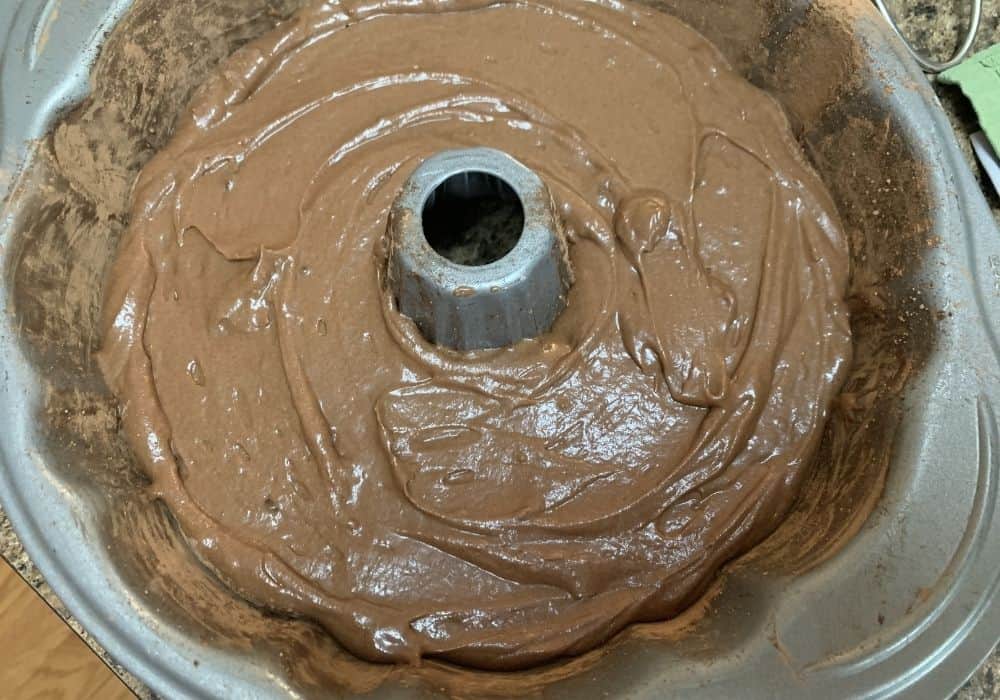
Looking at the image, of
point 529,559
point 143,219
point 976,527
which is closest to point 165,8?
point 143,219

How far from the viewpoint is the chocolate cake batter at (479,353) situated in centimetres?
136

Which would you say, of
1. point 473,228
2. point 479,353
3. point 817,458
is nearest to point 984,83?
point 817,458

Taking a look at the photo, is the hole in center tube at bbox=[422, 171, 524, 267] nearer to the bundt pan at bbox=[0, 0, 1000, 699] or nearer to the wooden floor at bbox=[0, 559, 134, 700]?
the bundt pan at bbox=[0, 0, 1000, 699]

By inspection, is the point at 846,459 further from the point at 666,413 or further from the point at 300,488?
the point at 300,488

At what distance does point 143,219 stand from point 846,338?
1445 mm

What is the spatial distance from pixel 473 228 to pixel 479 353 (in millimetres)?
424

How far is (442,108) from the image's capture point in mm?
1697

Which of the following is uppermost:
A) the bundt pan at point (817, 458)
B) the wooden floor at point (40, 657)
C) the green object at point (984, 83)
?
the green object at point (984, 83)

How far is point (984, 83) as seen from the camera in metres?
1.77

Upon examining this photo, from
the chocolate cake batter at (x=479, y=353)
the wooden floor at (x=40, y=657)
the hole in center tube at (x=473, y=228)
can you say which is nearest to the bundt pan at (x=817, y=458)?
the chocolate cake batter at (x=479, y=353)

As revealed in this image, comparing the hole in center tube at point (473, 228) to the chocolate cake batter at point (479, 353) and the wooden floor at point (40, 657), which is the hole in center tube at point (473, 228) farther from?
the wooden floor at point (40, 657)

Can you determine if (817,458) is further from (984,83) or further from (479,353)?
(984,83)

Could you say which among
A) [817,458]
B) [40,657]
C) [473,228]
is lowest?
[40,657]

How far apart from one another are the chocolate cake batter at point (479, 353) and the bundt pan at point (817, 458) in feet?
0.20
